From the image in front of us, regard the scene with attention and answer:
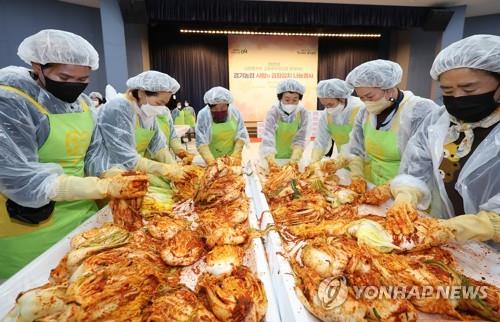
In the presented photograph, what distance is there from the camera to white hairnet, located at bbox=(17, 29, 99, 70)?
1.74 metres

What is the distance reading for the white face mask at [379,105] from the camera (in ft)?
8.13

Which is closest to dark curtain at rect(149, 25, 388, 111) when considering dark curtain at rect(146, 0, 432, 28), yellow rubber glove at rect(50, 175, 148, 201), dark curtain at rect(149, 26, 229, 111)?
dark curtain at rect(149, 26, 229, 111)

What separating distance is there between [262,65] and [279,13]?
3.20 m

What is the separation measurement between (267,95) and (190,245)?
1017cm

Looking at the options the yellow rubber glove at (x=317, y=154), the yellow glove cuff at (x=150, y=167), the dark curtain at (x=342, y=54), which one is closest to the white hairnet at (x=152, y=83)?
the yellow glove cuff at (x=150, y=167)

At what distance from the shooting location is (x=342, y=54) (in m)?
11.9

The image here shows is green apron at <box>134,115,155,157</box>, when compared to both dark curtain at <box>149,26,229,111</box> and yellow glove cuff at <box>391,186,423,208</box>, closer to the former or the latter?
yellow glove cuff at <box>391,186,423,208</box>

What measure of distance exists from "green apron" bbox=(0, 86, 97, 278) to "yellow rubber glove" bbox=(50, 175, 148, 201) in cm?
23

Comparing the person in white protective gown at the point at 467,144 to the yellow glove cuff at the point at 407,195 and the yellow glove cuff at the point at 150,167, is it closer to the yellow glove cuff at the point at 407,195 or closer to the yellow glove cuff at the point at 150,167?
the yellow glove cuff at the point at 407,195

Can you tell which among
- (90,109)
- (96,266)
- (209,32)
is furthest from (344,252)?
(209,32)

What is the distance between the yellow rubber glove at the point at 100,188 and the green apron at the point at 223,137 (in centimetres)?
244

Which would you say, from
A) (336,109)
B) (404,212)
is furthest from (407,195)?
(336,109)

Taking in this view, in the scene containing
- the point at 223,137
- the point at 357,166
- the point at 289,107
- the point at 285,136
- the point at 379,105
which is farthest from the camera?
the point at 285,136

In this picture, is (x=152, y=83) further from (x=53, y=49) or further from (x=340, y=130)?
(x=340, y=130)
